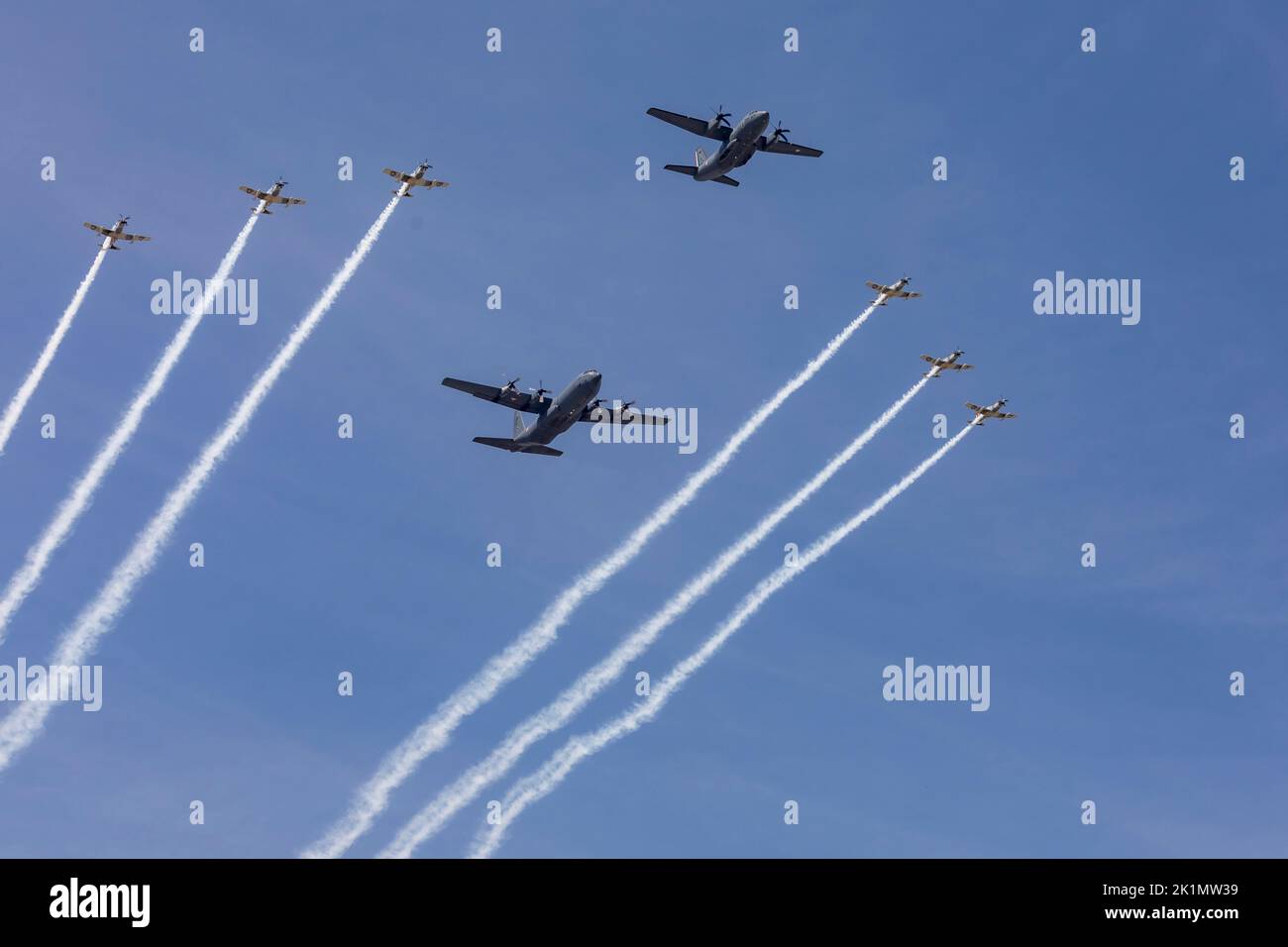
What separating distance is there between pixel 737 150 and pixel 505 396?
32.2 metres

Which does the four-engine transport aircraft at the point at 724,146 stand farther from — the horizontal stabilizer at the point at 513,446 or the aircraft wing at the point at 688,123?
the horizontal stabilizer at the point at 513,446

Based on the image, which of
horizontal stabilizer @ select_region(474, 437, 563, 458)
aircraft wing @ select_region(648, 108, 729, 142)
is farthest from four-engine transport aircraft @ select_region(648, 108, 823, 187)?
horizontal stabilizer @ select_region(474, 437, 563, 458)

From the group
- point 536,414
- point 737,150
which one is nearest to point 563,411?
point 536,414

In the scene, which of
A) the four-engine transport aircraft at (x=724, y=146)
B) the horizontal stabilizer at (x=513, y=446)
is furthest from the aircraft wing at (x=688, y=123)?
the horizontal stabilizer at (x=513, y=446)

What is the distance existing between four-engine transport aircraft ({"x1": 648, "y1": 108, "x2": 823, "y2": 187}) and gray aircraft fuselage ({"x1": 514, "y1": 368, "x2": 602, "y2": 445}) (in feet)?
95.9

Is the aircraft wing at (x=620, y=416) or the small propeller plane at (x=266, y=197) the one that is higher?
the small propeller plane at (x=266, y=197)

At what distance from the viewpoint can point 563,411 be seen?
12275 cm

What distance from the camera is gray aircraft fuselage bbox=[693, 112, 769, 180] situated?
131000 millimetres

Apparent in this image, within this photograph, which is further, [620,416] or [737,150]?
[737,150]

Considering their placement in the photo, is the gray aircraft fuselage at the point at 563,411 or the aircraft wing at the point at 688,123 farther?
the aircraft wing at the point at 688,123

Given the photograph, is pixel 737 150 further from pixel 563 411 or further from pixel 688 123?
pixel 563 411

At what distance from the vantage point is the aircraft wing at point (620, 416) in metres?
126
